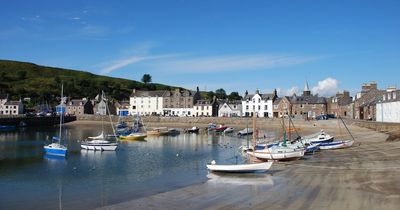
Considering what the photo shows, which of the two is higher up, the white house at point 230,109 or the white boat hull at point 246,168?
the white house at point 230,109

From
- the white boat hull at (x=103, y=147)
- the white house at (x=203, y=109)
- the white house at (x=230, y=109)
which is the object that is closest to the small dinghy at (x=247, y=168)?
the white boat hull at (x=103, y=147)

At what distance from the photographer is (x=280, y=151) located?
3394 centimetres

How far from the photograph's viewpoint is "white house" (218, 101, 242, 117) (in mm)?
118312

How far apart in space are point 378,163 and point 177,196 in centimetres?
1661

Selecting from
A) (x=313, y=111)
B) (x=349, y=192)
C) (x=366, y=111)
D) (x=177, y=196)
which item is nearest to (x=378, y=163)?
(x=349, y=192)

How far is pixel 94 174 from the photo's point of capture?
30766 mm

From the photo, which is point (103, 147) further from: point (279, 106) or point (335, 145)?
point (279, 106)

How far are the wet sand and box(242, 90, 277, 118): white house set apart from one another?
7664 centimetres

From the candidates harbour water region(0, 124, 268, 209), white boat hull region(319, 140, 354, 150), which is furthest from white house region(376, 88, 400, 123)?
harbour water region(0, 124, 268, 209)

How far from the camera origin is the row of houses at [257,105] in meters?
80.5

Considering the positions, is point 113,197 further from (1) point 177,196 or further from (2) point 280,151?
(2) point 280,151

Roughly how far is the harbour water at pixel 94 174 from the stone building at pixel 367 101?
4401 centimetres

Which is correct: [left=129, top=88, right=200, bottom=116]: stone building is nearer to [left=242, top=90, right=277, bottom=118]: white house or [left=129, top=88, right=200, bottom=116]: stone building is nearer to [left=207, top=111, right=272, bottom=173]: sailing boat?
[left=242, top=90, right=277, bottom=118]: white house

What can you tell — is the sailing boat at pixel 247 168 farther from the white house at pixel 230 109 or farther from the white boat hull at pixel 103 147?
the white house at pixel 230 109
